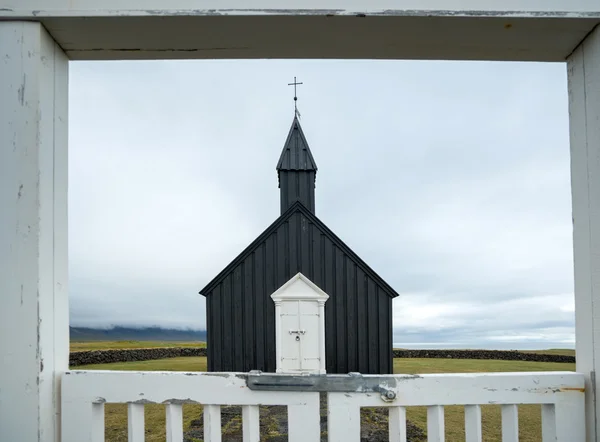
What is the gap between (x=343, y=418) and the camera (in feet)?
6.19

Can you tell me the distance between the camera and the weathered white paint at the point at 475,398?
1.88 meters

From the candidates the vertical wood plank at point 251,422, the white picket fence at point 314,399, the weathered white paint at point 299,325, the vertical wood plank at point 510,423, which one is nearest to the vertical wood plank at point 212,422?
the white picket fence at point 314,399

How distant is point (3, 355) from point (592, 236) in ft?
7.18

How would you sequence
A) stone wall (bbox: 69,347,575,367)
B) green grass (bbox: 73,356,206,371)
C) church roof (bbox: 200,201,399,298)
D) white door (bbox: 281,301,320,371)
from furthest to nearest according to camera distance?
1. stone wall (bbox: 69,347,575,367)
2. green grass (bbox: 73,356,206,371)
3. church roof (bbox: 200,201,399,298)
4. white door (bbox: 281,301,320,371)

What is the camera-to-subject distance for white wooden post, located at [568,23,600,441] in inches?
73.5

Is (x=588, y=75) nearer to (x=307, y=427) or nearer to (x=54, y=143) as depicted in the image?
(x=307, y=427)

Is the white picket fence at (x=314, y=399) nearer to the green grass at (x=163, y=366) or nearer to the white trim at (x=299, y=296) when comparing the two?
the white trim at (x=299, y=296)

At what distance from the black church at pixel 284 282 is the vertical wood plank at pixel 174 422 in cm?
936

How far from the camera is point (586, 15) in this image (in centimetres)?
187

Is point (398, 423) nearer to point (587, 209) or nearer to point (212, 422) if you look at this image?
point (212, 422)

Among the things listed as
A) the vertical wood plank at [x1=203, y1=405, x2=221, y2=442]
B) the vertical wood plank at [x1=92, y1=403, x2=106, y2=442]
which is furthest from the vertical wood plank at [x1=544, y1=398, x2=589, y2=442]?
the vertical wood plank at [x1=92, y1=403, x2=106, y2=442]

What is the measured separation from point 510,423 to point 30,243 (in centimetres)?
190

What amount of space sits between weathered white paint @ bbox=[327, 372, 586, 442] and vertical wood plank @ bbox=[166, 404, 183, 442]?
58 cm

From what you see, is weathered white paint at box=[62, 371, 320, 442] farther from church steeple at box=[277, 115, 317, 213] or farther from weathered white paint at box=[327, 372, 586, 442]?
church steeple at box=[277, 115, 317, 213]
